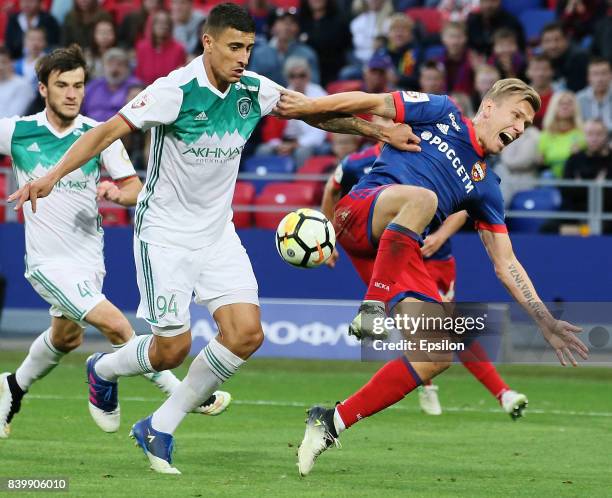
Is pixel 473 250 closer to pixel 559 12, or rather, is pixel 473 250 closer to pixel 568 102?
pixel 568 102

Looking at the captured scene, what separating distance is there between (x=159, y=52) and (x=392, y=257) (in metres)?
11.6

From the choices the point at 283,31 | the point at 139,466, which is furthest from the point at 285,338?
the point at 139,466

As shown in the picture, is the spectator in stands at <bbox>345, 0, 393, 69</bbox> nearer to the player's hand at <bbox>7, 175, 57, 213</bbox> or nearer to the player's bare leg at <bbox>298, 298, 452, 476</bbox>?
the player's bare leg at <bbox>298, 298, 452, 476</bbox>

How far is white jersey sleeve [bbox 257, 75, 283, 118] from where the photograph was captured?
7.55 meters

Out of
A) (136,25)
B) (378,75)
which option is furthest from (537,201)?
(136,25)

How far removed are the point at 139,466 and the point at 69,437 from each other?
4.54 feet

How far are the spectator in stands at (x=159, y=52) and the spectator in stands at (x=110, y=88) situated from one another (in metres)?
0.48

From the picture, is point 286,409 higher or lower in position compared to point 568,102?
lower

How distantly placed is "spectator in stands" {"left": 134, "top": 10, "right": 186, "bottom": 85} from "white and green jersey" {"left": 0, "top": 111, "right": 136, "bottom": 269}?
921 centimetres

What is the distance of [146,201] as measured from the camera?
24.9 ft

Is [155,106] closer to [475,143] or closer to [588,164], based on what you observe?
[475,143]

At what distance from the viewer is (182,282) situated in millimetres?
7523

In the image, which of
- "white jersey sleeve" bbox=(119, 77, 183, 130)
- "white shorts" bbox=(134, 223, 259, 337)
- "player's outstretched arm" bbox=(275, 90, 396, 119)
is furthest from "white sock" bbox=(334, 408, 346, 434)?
"white jersey sleeve" bbox=(119, 77, 183, 130)

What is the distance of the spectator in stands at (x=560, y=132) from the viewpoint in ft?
51.1
